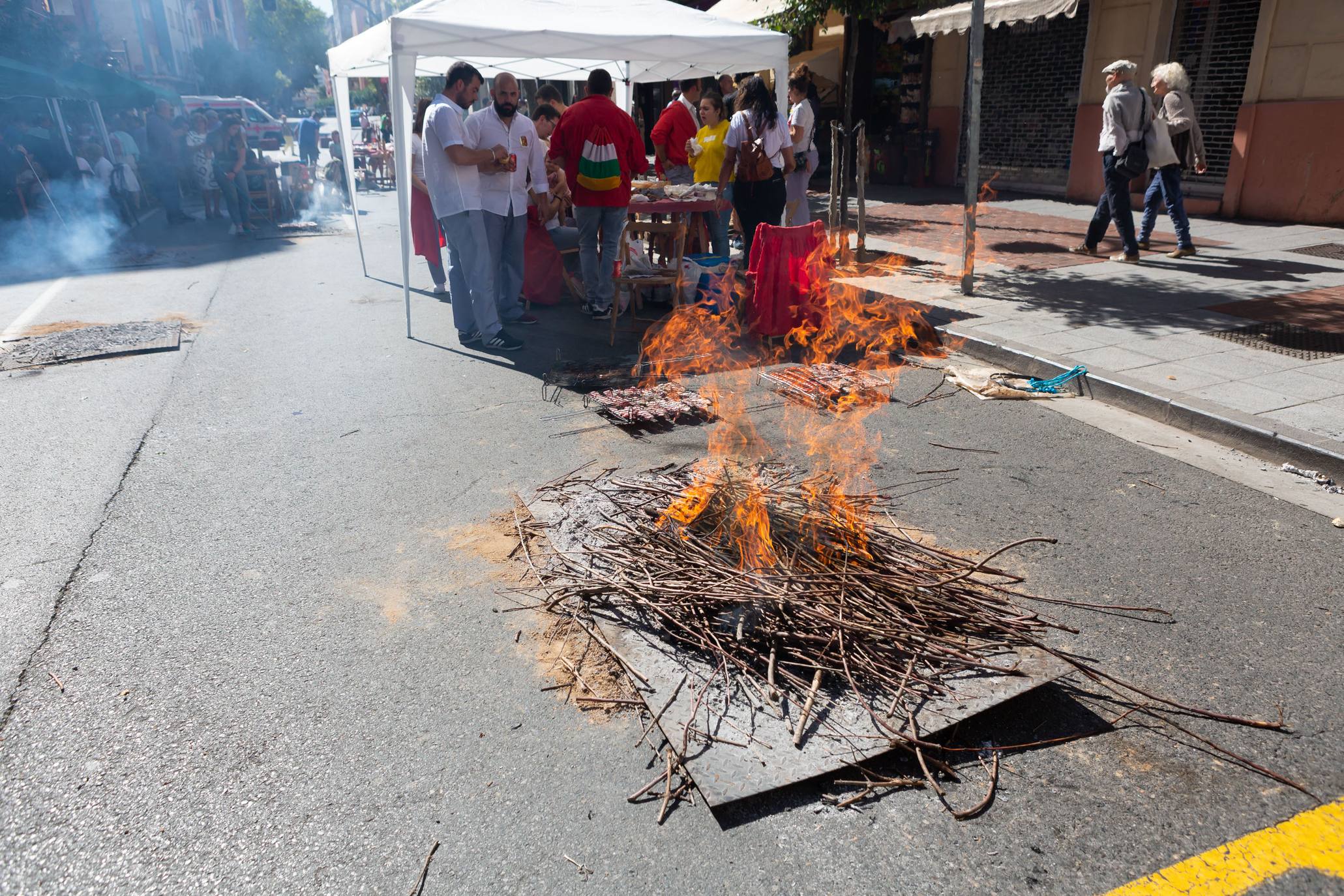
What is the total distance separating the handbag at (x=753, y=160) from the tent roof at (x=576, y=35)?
1118 mm

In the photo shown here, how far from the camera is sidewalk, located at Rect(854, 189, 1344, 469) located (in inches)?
220

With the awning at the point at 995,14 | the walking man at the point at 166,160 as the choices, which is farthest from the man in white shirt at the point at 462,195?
the walking man at the point at 166,160

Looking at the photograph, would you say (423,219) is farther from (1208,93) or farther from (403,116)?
(1208,93)

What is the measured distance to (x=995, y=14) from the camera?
14.4 meters

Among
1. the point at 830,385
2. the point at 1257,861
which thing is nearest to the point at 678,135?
the point at 830,385

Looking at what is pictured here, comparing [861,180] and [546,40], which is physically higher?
[546,40]

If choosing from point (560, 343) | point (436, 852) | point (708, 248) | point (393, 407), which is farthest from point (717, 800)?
point (708, 248)

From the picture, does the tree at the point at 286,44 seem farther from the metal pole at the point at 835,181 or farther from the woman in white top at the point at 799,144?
the woman in white top at the point at 799,144

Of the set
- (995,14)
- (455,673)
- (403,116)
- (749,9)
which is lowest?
(455,673)

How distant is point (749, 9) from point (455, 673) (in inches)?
684

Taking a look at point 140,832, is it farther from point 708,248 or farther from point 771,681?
point 708,248

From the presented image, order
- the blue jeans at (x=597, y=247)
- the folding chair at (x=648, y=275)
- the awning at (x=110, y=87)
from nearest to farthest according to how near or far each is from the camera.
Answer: the folding chair at (x=648, y=275), the blue jeans at (x=597, y=247), the awning at (x=110, y=87)

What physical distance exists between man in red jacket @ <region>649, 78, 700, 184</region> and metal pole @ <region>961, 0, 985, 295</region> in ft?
12.6

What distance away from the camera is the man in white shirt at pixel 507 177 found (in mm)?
7293
